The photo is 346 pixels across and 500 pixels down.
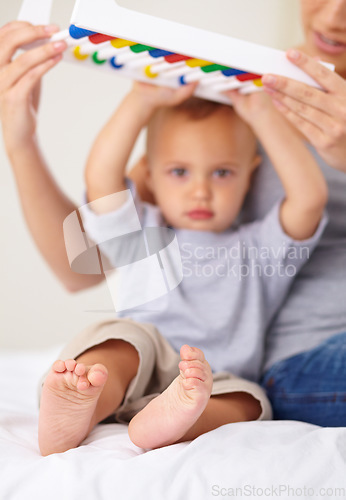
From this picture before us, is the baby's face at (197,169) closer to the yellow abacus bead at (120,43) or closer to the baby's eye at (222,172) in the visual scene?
the baby's eye at (222,172)

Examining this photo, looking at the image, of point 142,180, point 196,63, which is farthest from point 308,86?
point 142,180

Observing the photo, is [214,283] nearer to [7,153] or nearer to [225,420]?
[225,420]

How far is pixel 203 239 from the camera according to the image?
2.49 ft

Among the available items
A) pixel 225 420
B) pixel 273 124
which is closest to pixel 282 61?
pixel 273 124

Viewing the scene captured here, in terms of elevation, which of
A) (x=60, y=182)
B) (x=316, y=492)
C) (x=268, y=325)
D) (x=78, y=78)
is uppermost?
(x=78, y=78)

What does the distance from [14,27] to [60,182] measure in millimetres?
238

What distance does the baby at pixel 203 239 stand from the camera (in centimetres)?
63

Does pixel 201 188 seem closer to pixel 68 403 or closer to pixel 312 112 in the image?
pixel 312 112

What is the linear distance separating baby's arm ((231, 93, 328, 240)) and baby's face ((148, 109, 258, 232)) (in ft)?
0.18

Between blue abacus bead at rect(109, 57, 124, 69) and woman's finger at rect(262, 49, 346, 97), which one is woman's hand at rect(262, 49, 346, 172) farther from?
blue abacus bead at rect(109, 57, 124, 69)

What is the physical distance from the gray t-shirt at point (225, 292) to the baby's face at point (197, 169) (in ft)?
0.08

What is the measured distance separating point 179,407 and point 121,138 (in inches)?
15.4

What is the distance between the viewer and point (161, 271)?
0.58 metres

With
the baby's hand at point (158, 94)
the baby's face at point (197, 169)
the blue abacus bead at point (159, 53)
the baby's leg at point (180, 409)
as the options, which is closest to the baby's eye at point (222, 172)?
the baby's face at point (197, 169)
